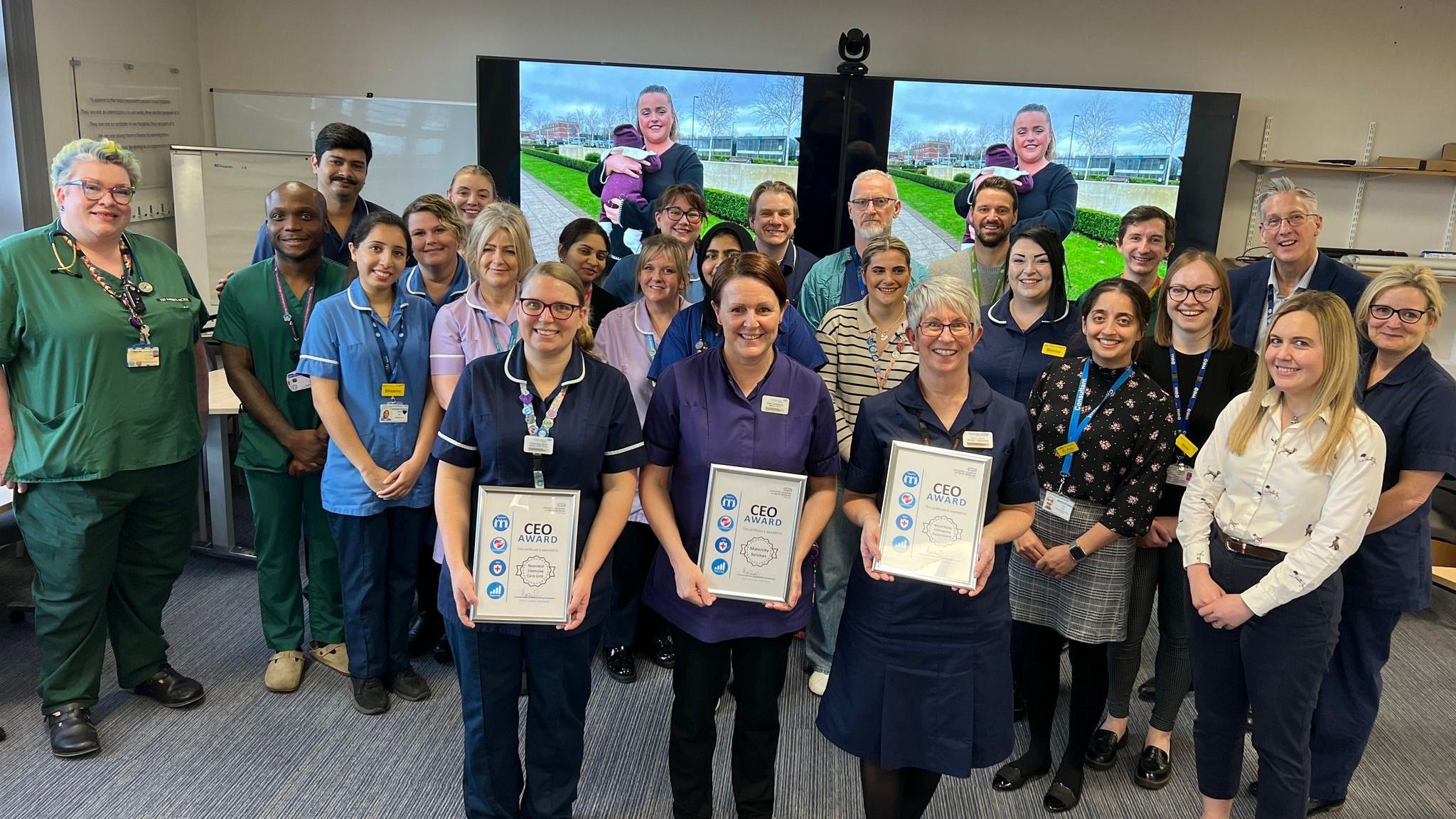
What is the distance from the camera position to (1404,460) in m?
2.49

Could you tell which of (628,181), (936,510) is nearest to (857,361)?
(936,510)

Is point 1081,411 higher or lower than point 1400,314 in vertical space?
lower

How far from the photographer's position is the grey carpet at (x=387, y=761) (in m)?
2.62

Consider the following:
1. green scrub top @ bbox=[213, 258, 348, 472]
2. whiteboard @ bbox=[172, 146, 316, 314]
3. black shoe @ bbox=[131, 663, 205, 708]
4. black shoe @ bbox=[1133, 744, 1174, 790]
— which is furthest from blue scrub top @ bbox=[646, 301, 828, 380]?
whiteboard @ bbox=[172, 146, 316, 314]

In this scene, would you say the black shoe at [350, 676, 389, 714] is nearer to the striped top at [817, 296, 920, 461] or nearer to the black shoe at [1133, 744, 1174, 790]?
the striped top at [817, 296, 920, 461]

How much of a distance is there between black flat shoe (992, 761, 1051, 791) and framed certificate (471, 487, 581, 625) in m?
1.50

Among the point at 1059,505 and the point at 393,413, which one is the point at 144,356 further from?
the point at 1059,505

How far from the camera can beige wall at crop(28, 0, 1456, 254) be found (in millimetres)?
5527

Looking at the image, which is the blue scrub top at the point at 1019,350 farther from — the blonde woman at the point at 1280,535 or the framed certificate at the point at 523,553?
the framed certificate at the point at 523,553

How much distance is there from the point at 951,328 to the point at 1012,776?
1534 mm

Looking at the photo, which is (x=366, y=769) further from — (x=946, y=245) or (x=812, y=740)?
(x=946, y=245)

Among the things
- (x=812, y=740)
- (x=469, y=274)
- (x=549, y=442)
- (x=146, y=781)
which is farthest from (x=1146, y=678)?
(x=146, y=781)

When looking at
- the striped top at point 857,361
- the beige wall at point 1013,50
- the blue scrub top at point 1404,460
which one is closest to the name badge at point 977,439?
the striped top at point 857,361

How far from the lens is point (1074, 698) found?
8.71 feet
